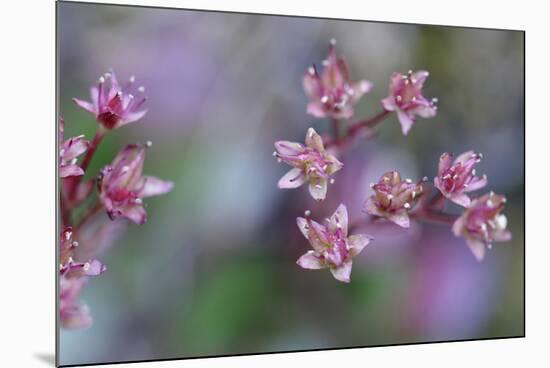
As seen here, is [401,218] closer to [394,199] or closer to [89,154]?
[394,199]

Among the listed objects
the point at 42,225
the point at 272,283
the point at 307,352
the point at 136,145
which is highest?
the point at 136,145

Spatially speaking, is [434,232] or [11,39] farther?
[434,232]

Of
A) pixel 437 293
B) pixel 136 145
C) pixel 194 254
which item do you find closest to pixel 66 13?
pixel 136 145

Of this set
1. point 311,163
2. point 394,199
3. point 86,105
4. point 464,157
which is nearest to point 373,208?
point 394,199

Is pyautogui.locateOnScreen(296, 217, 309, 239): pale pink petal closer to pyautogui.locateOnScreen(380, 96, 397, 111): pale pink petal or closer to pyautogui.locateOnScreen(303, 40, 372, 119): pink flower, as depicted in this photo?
pyautogui.locateOnScreen(303, 40, 372, 119): pink flower

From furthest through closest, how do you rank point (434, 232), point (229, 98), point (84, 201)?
point (434, 232), point (229, 98), point (84, 201)
